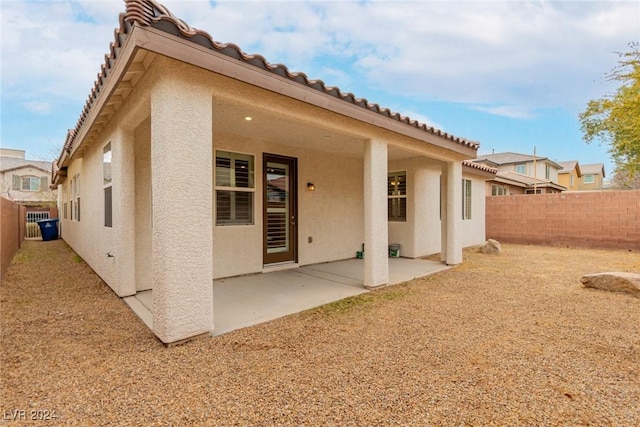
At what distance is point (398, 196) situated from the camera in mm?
10508

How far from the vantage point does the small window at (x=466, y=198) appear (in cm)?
1276

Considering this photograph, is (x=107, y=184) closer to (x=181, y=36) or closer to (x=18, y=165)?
(x=181, y=36)

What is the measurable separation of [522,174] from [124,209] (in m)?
32.1

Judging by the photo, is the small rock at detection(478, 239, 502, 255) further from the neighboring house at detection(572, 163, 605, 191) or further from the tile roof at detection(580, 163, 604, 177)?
the tile roof at detection(580, 163, 604, 177)

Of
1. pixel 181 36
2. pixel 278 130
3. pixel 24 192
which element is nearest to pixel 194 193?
pixel 181 36

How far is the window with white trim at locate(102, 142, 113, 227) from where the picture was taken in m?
6.18

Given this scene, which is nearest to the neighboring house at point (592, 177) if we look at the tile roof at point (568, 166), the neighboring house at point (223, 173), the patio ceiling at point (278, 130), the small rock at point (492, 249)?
the tile roof at point (568, 166)

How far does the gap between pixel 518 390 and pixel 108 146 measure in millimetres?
7563

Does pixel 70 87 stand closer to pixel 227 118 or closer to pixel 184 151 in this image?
pixel 227 118

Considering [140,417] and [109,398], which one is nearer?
[140,417]

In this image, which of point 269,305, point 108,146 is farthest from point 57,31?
point 269,305

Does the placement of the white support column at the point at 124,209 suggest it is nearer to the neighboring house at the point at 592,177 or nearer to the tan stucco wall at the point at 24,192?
the tan stucco wall at the point at 24,192

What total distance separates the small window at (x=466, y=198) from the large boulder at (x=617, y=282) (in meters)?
6.74

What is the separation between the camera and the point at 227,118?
18.0 ft
